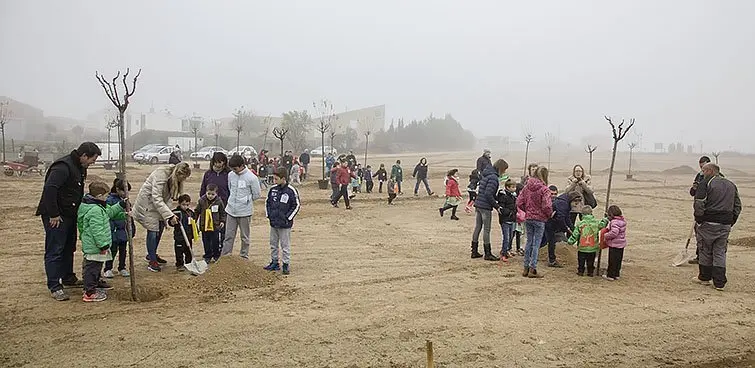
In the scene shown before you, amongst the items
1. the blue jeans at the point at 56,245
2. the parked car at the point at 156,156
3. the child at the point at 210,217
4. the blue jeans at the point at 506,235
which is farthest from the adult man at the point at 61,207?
the parked car at the point at 156,156

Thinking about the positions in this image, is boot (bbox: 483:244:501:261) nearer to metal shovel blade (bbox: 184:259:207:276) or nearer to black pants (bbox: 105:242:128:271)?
metal shovel blade (bbox: 184:259:207:276)

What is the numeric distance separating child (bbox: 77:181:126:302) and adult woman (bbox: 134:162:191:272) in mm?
964

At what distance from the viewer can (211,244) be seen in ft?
27.1

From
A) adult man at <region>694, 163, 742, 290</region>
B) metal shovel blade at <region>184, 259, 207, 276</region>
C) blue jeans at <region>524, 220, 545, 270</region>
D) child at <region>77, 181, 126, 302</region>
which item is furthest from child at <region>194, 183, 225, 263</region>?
adult man at <region>694, 163, 742, 290</region>

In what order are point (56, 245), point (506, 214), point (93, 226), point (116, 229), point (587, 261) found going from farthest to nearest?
point (506, 214) < point (587, 261) < point (116, 229) < point (56, 245) < point (93, 226)

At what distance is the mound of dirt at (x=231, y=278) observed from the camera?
6.97 meters

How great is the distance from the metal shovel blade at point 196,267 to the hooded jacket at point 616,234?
597cm

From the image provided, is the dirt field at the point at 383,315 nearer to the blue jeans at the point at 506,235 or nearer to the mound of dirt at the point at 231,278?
the mound of dirt at the point at 231,278

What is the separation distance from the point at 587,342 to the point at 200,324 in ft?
13.2

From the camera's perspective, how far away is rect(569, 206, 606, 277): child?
7980 mm

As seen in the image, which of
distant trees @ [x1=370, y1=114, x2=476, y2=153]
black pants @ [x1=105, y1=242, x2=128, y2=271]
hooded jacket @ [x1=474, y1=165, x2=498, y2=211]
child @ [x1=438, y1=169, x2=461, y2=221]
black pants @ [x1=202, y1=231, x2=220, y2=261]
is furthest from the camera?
distant trees @ [x1=370, y1=114, x2=476, y2=153]

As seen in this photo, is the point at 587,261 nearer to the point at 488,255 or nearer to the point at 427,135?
the point at 488,255

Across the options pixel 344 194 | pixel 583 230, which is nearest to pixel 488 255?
pixel 583 230

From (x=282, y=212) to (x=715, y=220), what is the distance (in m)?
6.24
